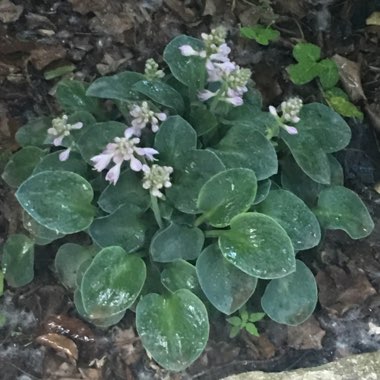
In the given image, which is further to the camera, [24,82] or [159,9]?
A: [159,9]

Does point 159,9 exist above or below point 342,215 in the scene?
above

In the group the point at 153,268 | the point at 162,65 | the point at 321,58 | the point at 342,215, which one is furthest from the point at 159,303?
the point at 321,58

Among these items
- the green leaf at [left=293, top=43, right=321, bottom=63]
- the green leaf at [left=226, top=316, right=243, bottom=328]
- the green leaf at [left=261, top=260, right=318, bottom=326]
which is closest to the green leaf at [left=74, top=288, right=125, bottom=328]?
the green leaf at [left=226, top=316, right=243, bottom=328]

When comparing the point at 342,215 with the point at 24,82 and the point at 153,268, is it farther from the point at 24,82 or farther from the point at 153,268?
the point at 24,82

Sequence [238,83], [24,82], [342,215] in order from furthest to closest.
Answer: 1. [24,82]
2. [342,215]
3. [238,83]

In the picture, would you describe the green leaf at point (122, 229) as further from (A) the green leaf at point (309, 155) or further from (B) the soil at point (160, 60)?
(A) the green leaf at point (309, 155)

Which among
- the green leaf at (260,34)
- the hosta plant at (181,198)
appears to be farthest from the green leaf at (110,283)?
the green leaf at (260,34)

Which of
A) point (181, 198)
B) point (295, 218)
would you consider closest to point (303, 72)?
point (295, 218)
